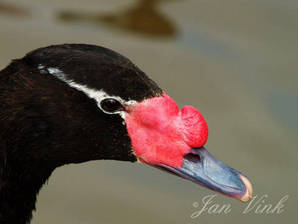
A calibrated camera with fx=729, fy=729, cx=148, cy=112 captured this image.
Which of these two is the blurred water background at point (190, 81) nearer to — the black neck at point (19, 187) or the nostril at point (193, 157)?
the black neck at point (19, 187)

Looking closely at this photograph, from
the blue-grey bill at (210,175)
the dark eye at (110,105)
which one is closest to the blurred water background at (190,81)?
the blue-grey bill at (210,175)

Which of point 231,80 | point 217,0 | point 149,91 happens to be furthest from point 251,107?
point 149,91

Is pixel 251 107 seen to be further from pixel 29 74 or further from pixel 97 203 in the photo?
pixel 29 74

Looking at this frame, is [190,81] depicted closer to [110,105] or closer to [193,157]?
[193,157]

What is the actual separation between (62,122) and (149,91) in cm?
43

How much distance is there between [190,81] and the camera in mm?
6363

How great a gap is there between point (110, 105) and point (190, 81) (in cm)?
304

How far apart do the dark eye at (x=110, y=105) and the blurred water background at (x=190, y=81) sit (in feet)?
6.86

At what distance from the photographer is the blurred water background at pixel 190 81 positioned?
5441 millimetres

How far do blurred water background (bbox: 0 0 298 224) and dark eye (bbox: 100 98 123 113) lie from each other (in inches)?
82.3

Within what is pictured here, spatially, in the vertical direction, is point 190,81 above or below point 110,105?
below

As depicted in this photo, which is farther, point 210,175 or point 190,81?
point 190,81

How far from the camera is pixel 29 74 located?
3.37m

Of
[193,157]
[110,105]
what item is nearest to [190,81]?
[193,157]
